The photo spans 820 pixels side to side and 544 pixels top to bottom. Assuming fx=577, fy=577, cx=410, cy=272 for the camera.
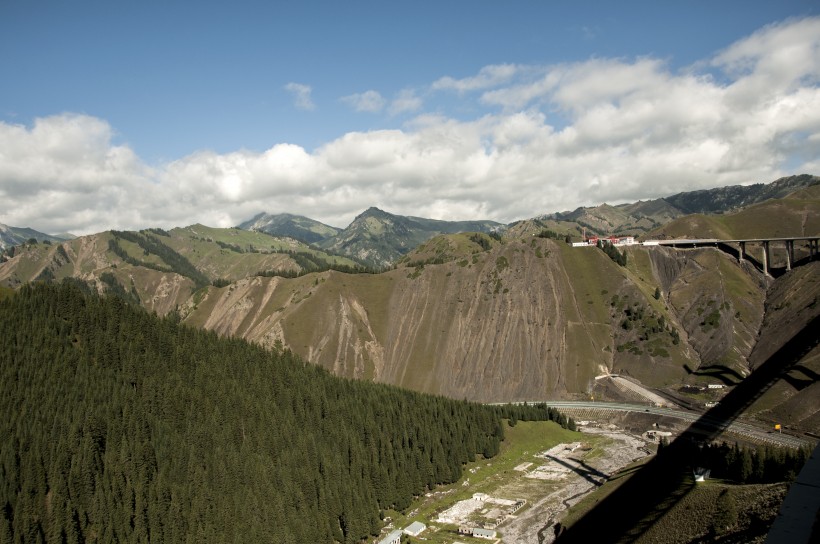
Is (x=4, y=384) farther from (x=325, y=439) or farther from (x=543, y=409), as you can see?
(x=543, y=409)

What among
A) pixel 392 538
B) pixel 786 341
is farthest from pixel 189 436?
pixel 786 341

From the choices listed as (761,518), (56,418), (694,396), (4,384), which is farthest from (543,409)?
(4,384)

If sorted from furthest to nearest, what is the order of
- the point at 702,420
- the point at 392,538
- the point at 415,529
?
1. the point at 702,420
2. the point at 415,529
3. the point at 392,538

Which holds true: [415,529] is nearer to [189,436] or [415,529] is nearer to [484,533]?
[484,533]

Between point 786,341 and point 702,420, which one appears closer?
point 702,420

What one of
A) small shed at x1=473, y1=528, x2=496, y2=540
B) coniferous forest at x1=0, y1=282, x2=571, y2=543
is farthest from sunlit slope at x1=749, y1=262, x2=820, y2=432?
small shed at x1=473, y1=528, x2=496, y2=540

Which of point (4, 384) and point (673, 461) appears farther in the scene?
point (4, 384)
